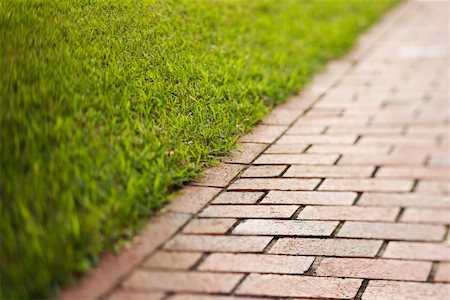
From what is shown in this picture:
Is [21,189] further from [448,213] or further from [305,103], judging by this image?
[305,103]

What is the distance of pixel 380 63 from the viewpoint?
6.64m

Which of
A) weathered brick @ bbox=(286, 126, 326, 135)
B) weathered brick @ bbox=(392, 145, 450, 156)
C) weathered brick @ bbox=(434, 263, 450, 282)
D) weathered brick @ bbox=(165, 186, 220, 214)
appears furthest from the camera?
weathered brick @ bbox=(392, 145, 450, 156)

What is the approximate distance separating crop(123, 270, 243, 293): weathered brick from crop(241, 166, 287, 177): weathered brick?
0.97 metres

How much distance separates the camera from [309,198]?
3564 mm

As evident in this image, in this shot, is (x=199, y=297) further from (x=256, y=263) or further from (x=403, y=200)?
(x=403, y=200)

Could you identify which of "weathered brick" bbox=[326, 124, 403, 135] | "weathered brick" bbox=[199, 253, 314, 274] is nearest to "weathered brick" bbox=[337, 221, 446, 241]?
"weathered brick" bbox=[199, 253, 314, 274]

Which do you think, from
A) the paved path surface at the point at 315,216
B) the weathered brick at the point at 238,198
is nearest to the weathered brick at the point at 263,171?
the paved path surface at the point at 315,216

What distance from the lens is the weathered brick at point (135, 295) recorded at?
227 cm

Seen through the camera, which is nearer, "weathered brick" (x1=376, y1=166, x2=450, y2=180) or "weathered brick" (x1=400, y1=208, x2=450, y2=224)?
"weathered brick" (x1=400, y1=208, x2=450, y2=224)

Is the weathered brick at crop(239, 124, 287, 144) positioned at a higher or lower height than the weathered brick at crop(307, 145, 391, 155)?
higher

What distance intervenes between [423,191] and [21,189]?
2.32m

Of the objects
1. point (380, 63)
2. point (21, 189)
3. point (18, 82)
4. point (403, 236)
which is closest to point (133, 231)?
point (21, 189)

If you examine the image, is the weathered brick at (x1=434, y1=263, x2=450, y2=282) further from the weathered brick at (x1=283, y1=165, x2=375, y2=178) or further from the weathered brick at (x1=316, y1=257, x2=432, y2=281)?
the weathered brick at (x1=283, y1=165, x2=375, y2=178)

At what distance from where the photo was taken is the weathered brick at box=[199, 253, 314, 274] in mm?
2690
